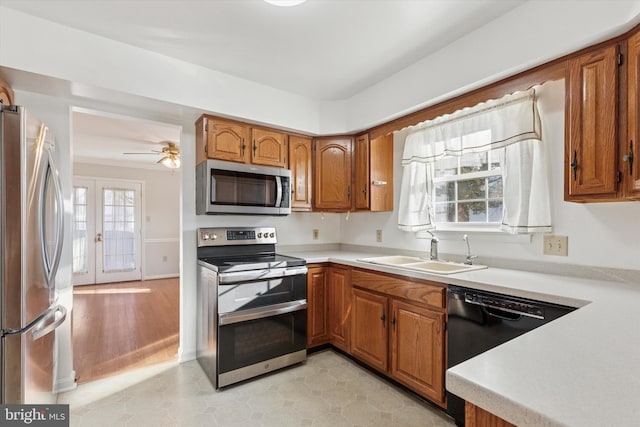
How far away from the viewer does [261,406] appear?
2.03 m

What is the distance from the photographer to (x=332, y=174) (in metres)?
3.09

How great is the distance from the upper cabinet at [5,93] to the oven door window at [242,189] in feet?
4.14

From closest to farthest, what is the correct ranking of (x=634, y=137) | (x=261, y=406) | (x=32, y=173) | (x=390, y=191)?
(x=634, y=137) → (x=32, y=173) → (x=261, y=406) → (x=390, y=191)

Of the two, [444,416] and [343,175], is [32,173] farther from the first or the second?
[444,416]

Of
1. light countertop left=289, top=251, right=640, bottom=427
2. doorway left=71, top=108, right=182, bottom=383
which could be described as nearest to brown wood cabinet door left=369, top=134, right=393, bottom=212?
light countertop left=289, top=251, right=640, bottom=427

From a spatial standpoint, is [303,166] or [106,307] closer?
[303,166]

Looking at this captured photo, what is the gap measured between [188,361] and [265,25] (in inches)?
108

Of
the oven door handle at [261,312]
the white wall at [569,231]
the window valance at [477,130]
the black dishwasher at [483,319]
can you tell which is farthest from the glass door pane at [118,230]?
the black dishwasher at [483,319]

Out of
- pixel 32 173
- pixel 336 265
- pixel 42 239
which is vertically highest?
pixel 32 173

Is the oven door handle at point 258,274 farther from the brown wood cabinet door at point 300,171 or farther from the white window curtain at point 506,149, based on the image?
the white window curtain at point 506,149

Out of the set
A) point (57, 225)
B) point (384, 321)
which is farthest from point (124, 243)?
point (384, 321)

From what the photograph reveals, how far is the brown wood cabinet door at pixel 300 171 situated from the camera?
9.79 feet

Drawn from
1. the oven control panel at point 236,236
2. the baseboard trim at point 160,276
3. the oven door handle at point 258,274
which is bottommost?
the baseboard trim at point 160,276

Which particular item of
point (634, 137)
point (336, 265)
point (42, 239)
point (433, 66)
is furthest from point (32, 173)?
point (634, 137)
